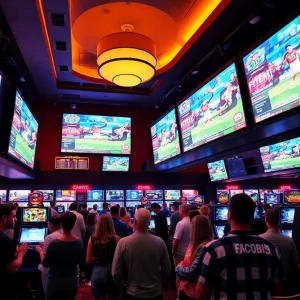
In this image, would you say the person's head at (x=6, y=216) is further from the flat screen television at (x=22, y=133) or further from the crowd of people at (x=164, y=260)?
the flat screen television at (x=22, y=133)

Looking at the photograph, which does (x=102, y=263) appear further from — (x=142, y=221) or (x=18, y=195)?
(x=18, y=195)

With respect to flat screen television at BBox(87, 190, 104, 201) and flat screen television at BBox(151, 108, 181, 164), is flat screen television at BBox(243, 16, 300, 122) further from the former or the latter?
flat screen television at BBox(87, 190, 104, 201)

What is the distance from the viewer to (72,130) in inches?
388

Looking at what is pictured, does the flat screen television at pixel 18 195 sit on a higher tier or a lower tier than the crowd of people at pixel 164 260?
higher

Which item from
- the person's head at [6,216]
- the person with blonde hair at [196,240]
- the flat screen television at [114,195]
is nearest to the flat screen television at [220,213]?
the person with blonde hair at [196,240]

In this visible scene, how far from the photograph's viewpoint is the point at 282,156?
25.0 feet

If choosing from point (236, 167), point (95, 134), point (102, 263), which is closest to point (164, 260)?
point (102, 263)

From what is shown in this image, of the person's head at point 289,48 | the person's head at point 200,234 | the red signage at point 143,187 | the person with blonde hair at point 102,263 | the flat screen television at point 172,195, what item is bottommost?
the person with blonde hair at point 102,263

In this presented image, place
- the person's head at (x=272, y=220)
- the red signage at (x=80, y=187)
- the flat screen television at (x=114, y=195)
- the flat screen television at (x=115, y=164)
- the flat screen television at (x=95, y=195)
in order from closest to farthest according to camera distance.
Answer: the person's head at (x=272, y=220) → the red signage at (x=80, y=187) → the flat screen television at (x=115, y=164) → the flat screen television at (x=95, y=195) → the flat screen television at (x=114, y=195)

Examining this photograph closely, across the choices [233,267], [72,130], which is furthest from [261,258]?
[72,130]

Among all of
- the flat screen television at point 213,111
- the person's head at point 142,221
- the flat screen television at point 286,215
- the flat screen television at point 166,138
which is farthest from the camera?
the flat screen television at point 166,138

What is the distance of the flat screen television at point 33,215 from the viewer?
A: 5.09m

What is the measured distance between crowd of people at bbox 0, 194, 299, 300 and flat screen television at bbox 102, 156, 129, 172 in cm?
638

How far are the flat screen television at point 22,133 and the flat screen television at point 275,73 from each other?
161 inches
